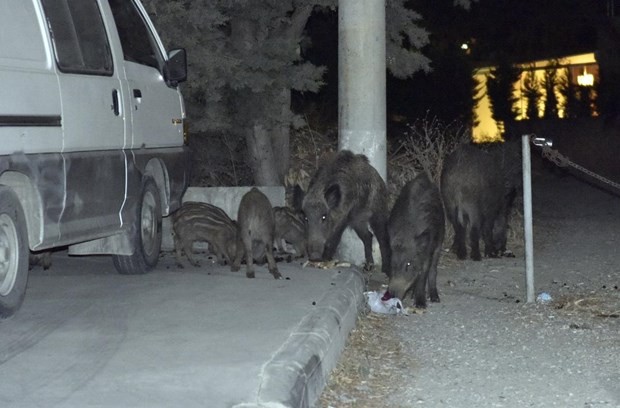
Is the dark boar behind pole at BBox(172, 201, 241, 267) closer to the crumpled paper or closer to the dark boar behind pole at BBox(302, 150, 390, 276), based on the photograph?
the dark boar behind pole at BBox(302, 150, 390, 276)

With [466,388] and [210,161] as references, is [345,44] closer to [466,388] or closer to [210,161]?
[210,161]

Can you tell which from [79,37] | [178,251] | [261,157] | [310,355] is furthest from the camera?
[261,157]

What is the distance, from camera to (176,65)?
9.51 metres

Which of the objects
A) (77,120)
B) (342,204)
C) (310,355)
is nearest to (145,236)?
(77,120)

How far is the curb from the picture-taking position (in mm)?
5586

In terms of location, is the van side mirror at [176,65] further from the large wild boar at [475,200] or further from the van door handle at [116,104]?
the large wild boar at [475,200]

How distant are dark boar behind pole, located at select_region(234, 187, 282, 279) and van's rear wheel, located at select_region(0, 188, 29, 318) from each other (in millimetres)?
2668

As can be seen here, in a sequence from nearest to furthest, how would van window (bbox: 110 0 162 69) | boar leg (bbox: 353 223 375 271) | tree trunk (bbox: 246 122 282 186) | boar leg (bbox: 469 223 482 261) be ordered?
van window (bbox: 110 0 162 69)
boar leg (bbox: 353 223 375 271)
boar leg (bbox: 469 223 482 261)
tree trunk (bbox: 246 122 282 186)

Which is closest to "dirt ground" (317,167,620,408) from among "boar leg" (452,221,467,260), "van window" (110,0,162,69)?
"boar leg" (452,221,467,260)

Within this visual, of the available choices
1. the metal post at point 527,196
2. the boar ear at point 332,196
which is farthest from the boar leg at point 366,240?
the metal post at point 527,196

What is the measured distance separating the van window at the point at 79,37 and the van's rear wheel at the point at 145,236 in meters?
1.25

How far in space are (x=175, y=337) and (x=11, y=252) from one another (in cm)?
117

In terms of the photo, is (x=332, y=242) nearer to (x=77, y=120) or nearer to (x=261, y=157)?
(x=261, y=157)

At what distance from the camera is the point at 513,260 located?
12.1 m
